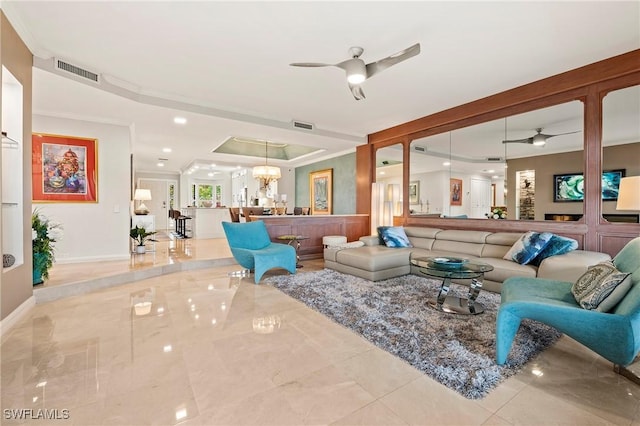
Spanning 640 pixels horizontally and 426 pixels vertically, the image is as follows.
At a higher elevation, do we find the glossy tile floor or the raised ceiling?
the raised ceiling

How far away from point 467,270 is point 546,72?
2881 millimetres

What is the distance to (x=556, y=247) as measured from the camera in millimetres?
3451

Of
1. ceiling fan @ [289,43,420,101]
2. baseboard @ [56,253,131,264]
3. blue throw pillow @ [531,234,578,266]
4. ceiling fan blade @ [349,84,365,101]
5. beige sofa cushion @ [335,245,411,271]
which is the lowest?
baseboard @ [56,253,131,264]

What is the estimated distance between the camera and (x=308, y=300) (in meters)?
3.39

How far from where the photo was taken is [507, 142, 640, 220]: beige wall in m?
3.45

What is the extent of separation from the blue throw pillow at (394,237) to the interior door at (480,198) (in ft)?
4.03

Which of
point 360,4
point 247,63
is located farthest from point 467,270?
point 247,63

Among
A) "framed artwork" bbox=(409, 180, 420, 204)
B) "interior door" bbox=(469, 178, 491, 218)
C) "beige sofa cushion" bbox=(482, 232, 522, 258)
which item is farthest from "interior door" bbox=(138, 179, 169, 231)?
"beige sofa cushion" bbox=(482, 232, 522, 258)

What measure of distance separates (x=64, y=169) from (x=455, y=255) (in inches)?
257

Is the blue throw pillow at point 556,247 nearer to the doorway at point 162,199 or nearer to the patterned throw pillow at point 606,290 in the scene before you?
the patterned throw pillow at point 606,290

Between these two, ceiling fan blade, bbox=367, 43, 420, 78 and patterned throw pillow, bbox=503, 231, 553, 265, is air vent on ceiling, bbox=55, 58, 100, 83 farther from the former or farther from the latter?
A: patterned throw pillow, bbox=503, 231, 553, 265

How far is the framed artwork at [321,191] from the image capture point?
8742mm

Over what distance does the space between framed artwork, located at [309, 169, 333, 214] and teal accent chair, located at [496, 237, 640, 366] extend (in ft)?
21.9

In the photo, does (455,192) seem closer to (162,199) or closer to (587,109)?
(587,109)
